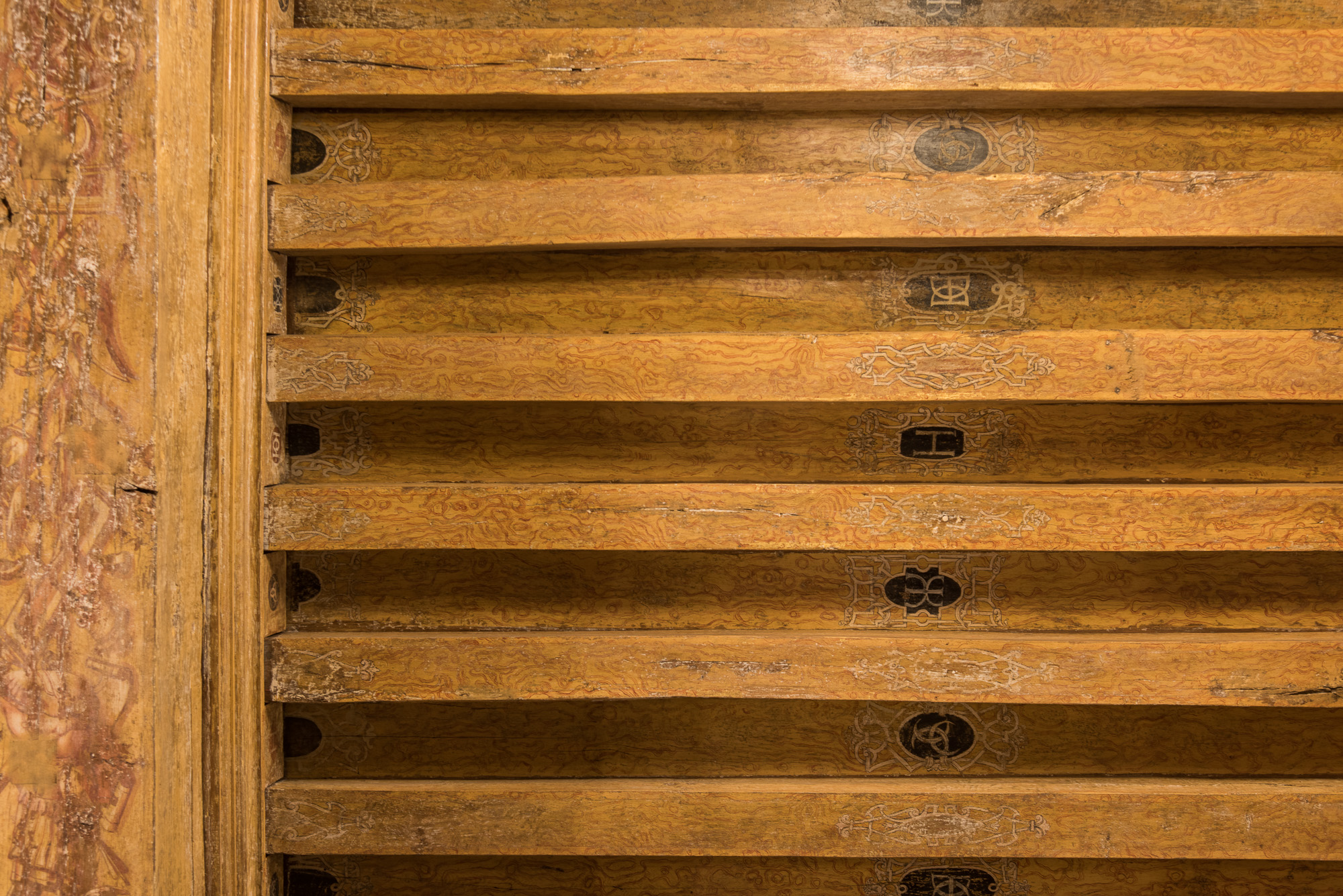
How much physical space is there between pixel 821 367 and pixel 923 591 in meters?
0.82

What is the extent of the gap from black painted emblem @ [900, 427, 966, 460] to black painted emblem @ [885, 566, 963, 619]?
0.38m

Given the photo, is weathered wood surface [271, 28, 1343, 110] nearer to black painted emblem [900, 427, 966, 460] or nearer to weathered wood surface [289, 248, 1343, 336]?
weathered wood surface [289, 248, 1343, 336]

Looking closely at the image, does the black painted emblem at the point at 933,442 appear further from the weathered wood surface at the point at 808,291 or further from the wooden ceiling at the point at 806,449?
the weathered wood surface at the point at 808,291

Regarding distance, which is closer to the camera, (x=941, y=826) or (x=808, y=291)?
(x=941, y=826)

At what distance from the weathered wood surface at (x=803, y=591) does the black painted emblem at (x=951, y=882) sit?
2.59 feet

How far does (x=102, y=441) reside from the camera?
185cm

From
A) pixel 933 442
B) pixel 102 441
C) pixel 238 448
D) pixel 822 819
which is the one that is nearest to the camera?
pixel 102 441

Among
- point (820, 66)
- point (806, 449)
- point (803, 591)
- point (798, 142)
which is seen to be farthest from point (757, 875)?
point (820, 66)

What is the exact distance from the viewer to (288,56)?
8.00 feet

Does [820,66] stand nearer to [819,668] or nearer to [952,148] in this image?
[952,148]

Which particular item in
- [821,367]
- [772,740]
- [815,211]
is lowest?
[772,740]

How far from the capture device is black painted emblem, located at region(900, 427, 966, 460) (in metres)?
2.51

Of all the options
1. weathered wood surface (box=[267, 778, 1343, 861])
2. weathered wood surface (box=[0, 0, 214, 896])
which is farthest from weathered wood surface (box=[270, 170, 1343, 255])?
weathered wood surface (box=[267, 778, 1343, 861])

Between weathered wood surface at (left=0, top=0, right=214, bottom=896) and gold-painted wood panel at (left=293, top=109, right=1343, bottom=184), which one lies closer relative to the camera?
weathered wood surface at (left=0, top=0, right=214, bottom=896)
